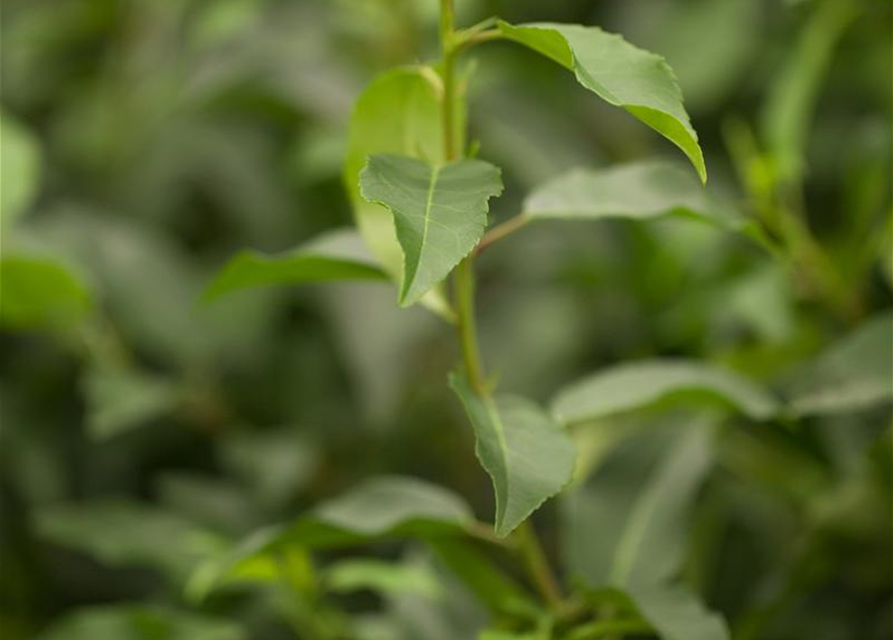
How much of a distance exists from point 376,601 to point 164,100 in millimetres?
612

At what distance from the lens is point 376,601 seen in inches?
39.9

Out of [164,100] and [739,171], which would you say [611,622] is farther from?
[164,100]

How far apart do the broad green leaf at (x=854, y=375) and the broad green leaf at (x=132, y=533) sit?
0.44m

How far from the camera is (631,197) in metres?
0.61

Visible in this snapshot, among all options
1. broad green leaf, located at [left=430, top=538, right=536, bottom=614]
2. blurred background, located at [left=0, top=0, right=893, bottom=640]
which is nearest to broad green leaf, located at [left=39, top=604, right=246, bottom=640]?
blurred background, located at [left=0, top=0, right=893, bottom=640]

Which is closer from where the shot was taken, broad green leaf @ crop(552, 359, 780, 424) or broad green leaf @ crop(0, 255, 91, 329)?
broad green leaf @ crop(552, 359, 780, 424)

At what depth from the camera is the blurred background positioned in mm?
838

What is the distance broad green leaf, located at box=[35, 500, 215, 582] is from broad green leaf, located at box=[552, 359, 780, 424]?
0.32m

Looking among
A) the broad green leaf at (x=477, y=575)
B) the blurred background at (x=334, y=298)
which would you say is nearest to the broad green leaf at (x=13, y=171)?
the blurred background at (x=334, y=298)

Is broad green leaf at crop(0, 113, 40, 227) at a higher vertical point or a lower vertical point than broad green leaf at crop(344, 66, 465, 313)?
lower

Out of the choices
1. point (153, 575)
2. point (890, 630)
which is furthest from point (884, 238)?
point (153, 575)

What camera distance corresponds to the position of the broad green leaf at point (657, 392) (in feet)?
2.18

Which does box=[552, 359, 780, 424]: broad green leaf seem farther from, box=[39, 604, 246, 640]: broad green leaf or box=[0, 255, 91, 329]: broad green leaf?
box=[0, 255, 91, 329]: broad green leaf

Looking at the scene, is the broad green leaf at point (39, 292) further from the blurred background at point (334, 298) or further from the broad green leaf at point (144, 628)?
the broad green leaf at point (144, 628)
